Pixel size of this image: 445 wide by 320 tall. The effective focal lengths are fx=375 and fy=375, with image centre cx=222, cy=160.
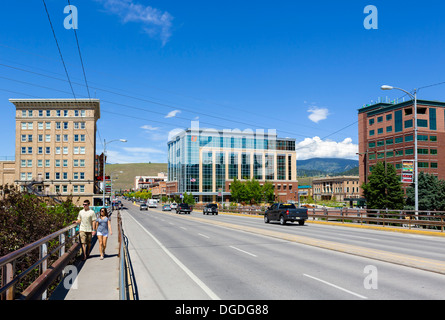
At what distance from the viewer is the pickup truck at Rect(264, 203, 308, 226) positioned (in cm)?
3238

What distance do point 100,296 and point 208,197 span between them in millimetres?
115143

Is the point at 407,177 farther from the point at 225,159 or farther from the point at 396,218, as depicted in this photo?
the point at 225,159

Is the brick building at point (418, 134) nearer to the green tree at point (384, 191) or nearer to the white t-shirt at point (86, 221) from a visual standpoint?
the green tree at point (384, 191)

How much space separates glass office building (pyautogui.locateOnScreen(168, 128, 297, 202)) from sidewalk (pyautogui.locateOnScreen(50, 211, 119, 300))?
105 meters

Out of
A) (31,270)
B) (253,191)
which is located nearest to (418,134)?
(253,191)

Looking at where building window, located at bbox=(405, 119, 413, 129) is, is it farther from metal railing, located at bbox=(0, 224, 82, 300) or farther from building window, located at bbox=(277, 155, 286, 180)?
metal railing, located at bbox=(0, 224, 82, 300)

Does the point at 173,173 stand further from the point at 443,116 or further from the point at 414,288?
the point at 414,288

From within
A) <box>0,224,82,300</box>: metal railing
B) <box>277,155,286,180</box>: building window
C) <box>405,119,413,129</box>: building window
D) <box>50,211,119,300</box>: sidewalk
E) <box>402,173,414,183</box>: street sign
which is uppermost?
<box>405,119,413,129</box>: building window

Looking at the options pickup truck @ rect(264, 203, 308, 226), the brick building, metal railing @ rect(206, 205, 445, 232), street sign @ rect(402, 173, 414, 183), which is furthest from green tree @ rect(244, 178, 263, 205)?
street sign @ rect(402, 173, 414, 183)

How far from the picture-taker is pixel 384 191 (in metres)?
49.1

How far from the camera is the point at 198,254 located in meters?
14.8

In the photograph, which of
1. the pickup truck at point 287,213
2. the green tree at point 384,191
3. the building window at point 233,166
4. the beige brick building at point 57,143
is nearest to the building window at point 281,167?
the building window at point 233,166
